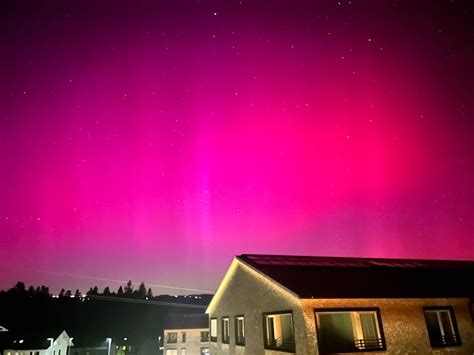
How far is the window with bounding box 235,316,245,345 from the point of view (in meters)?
23.1

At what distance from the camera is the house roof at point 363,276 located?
1766 cm

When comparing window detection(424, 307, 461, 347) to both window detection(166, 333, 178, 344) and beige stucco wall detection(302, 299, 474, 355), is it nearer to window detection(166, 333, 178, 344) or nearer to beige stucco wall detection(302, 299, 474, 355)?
beige stucco wall detection(302, 299, 474, 355)

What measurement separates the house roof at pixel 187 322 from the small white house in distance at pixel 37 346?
17.4m

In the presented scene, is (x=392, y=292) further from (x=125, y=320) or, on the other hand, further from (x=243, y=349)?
(x=125, y=320)

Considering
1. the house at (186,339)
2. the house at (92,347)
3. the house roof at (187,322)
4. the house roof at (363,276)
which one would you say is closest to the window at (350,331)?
the house roof at (363,276)

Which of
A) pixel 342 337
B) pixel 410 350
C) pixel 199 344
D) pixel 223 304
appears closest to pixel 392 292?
pixel 410 350

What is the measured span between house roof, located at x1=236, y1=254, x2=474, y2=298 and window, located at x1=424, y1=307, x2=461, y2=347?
3.14 feet

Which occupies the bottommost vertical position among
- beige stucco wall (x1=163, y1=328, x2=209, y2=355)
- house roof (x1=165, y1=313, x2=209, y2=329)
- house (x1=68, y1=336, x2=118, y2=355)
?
house (x1=68, y1=336, x2=118, y2=355)

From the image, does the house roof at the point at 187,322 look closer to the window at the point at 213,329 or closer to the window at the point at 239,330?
the window at the point at 213,329

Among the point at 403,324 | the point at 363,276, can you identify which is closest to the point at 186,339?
the point at 363,276

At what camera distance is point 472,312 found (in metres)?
18.8

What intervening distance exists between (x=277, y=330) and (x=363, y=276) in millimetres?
6081

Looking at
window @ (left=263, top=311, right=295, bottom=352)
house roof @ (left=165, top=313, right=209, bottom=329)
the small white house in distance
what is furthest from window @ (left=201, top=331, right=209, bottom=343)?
window @ (left=263, top=311, right=295, bottom=352)

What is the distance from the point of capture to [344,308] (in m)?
16.5
